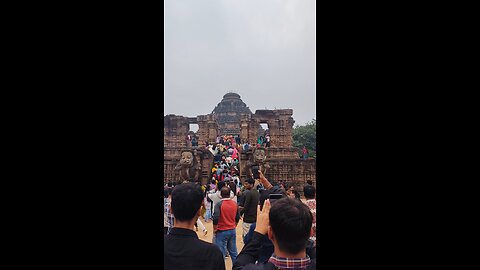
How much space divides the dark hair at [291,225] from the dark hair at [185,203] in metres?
0.46

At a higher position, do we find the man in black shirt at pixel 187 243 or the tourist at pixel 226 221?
the man in black shirt at pixel 187 243

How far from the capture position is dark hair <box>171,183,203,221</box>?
6.25ft

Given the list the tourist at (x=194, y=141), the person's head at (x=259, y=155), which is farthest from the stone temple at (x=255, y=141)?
the tourist at (x=194, y=141)

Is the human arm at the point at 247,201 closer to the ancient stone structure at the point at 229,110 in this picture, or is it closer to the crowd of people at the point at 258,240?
the crowd of people at the point at 258,240

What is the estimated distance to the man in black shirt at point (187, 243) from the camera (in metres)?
1.70

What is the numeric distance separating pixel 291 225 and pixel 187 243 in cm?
56

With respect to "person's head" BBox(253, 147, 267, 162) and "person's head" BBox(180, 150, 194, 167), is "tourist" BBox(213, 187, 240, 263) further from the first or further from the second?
"person's head" BBox(253, 147, 267, 162)

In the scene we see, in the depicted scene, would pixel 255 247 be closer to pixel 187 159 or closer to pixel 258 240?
pixel 258 240

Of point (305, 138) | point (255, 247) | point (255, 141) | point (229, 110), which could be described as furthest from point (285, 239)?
point (229, 110)

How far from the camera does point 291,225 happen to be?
5.44 feet

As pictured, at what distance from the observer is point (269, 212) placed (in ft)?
5.75
